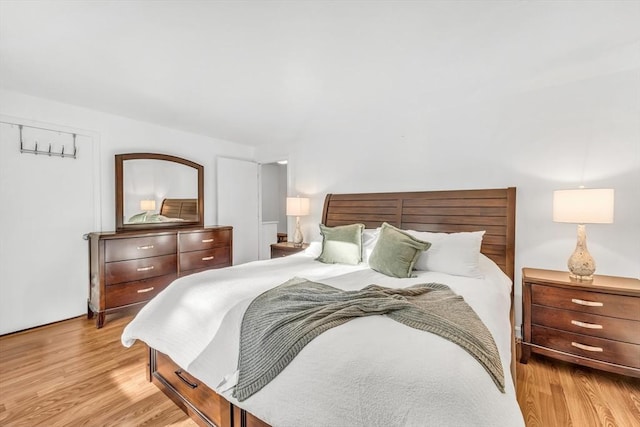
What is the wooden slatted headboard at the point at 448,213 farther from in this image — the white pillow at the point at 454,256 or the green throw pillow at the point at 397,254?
the green throw pillow at the point at 397,254

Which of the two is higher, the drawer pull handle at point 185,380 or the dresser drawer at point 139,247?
the dresser drawer at point 139,247

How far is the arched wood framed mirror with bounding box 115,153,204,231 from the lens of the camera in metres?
3.50

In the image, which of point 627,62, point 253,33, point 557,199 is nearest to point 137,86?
point 253,33

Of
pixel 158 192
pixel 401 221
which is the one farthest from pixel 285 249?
pixel 158 192

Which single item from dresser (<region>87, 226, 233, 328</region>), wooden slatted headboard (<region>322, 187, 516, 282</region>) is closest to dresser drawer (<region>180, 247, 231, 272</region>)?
dresser (<region>87, 226, 233, 328</region>)

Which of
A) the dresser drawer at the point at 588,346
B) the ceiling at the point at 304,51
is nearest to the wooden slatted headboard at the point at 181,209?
the ceiling at the point at 304,51

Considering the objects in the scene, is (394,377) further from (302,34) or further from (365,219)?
(365,219)

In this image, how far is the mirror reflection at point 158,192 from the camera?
356 cm

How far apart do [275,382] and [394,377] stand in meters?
0.48

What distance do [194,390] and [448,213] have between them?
8.41 ft

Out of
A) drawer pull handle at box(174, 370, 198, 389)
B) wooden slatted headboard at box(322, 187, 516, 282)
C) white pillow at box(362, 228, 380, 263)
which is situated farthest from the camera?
white pillow at box(362, 228, 380, 263)

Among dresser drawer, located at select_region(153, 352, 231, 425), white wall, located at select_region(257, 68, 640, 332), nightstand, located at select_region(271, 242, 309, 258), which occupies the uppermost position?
white wall, located at select_region(257, 68, 640, 332)

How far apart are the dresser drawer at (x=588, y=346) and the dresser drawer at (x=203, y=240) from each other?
356cm

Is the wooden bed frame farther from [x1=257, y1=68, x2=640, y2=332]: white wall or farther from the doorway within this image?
the doorway
